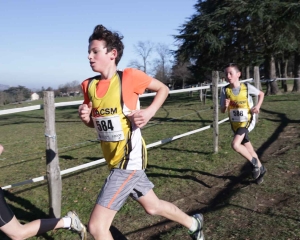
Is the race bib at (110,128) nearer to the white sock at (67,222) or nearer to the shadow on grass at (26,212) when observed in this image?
the white sock at (67,222)

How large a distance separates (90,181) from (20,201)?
125 cm

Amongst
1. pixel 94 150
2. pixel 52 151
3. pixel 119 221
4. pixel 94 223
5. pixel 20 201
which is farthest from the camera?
pixel 94 150

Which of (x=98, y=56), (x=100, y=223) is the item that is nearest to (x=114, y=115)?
(x=98, y=56)

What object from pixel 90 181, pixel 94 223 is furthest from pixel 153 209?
pixel 90 181

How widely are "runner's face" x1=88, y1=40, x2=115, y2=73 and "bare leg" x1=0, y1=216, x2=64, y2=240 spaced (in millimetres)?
1464

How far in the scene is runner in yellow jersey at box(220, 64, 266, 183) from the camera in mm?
5121

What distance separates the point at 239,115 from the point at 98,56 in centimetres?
323

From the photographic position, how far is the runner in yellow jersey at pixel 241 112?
5121 millimetres

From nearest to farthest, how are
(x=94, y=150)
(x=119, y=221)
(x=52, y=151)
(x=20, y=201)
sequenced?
(x=52, y=151)
(x=119, y=221)
(x=20, y=201)
(x=94, y=150)

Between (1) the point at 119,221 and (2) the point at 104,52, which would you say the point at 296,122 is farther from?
(2) the point at 104,52

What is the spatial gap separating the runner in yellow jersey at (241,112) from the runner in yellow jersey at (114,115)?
2.69m

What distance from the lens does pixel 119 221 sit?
4.21m

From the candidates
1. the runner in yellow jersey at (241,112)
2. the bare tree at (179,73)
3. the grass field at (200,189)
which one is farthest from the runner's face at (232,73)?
the bare tree at (179,73)

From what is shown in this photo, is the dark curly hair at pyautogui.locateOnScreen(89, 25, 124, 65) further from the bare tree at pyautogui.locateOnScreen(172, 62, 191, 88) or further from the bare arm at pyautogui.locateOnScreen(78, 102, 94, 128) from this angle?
the bare tree at pyautogui.locateOnScreen(172, 62, 191, 88)
